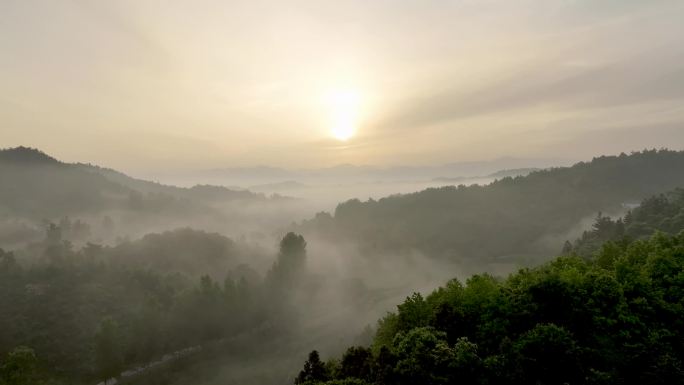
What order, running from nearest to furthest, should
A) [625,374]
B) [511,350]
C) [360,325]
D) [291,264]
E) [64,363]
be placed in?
[511,350]
[625,374]
[64,363]
[360,325]
[291,264]

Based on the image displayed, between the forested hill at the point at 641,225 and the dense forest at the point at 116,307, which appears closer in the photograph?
the dense forest at the point at 116,307

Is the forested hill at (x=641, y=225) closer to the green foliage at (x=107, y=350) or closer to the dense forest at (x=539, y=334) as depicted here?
the dense forest at (x=539, y=334)

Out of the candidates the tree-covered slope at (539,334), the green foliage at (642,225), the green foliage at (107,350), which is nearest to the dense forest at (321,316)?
the tree-covered slope at (539,334)

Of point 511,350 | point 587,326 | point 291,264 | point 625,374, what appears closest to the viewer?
point 511,350

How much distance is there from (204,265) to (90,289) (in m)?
50.6

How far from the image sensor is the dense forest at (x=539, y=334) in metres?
33.4

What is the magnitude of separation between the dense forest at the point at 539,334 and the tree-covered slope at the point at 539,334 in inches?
3.4

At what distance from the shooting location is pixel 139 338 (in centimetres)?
9712

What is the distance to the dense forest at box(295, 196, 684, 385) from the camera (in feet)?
110

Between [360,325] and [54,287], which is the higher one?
[54,287]

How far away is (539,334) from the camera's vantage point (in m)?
36.3

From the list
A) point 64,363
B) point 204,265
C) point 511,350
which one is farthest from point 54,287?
point 511,350

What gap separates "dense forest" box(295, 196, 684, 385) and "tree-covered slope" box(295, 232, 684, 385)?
0.29 feet

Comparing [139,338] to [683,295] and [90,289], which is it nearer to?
[90,289]
